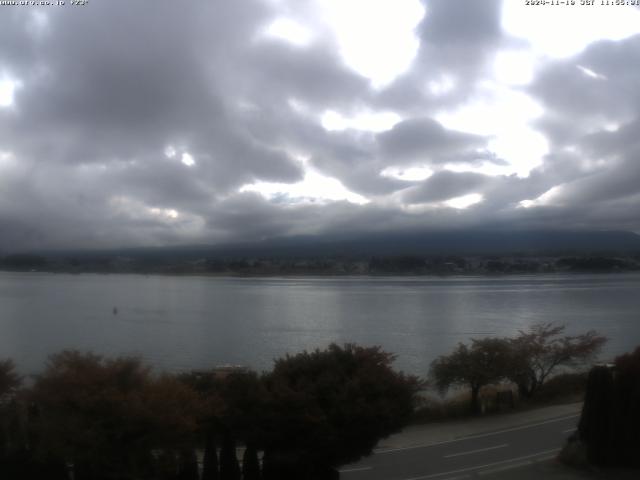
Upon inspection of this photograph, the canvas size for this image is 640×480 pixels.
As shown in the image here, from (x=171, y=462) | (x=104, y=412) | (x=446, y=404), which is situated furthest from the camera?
(x=446, y=404)

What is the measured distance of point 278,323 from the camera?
2372 inches

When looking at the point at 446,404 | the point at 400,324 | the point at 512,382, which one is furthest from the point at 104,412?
the point at 400,324

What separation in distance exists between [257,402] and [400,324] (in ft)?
158

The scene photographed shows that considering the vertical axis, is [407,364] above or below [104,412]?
below

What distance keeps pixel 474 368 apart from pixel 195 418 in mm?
16678

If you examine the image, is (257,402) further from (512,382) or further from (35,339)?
(35,339)

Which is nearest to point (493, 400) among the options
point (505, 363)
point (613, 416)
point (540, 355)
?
point (505, 363)

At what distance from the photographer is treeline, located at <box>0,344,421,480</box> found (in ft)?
36.6

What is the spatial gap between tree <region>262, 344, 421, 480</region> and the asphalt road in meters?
2.28

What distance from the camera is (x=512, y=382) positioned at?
29922mm

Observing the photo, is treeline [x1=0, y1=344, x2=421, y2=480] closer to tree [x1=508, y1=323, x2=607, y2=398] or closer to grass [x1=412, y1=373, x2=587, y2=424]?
grass [x1=412, y1=373, x2=587, y2=424]


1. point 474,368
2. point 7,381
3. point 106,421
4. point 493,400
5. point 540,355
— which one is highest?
point 7,381

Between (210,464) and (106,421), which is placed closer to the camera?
(106,421)

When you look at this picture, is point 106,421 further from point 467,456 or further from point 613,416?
point 613,416
